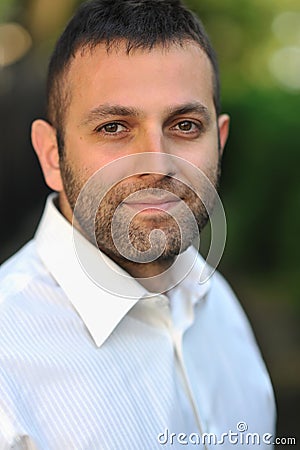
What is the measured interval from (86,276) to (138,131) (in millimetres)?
411

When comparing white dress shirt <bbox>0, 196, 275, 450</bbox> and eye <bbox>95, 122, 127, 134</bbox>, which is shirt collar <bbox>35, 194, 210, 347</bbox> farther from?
eye <bbox>95, 122, 127, 134</bbox>

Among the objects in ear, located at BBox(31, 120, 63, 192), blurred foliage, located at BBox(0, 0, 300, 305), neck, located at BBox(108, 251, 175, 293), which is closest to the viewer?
neck, located at BBox(108, 251, 175, 293)

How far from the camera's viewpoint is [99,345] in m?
1.94

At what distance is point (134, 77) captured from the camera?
1.97 meters

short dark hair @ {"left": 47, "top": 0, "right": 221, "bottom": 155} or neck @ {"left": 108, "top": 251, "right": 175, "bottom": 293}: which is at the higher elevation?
short dark hair @ {"left": 47, "top": 0, "right": 221, "bottom": 155}

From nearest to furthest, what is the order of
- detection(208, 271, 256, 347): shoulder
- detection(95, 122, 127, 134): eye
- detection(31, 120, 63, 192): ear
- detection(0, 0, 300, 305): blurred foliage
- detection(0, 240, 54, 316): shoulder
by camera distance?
detection(0, 240, 54, 316): shoulder
detection(95, 122, 127, 134): eye
detection(31, 120, 63, 192): ear
detection(208, 271, 256, 347): shoulder
detection(0, 0, 300, 305): blurred foliage

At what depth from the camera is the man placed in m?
1.84

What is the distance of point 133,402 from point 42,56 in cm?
551

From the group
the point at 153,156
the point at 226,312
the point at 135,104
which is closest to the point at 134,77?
the point at 135,104

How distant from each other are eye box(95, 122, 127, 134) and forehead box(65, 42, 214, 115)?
60 millimetres

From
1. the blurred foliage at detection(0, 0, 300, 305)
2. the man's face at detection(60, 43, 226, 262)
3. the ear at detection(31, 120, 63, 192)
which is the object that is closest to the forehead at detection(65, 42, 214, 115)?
the man's face at detection(60, 43, 226, 262)

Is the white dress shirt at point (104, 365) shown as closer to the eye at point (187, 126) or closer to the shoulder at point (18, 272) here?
the shoulder at point (18, 272)

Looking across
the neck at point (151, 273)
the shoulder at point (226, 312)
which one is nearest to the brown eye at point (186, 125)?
the neck at point (151, 273)

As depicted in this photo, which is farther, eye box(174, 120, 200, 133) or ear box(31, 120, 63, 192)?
ear box(31, 120, 63, 192)
